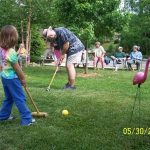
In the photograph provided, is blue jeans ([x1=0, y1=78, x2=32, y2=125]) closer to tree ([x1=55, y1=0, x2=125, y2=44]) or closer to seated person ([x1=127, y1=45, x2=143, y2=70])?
tree ([x1=55, y1=0, x2=125, y2=44])

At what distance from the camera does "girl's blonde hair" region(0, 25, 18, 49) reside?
636cm

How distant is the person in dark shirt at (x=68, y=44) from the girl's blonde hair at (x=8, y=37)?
380 cm

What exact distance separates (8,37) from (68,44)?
438 centimetres

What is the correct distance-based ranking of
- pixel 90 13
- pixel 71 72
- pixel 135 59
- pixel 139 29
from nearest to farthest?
pixel 71 72
pixel 90 13
pixel 135 59
pixel 139 29

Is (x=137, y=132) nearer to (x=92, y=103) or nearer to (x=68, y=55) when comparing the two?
(x=92, y=103)

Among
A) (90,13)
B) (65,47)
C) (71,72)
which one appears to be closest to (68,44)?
(65,47)

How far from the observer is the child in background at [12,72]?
639 cm

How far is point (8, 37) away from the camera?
639 centimetres

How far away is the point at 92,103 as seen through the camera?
862 centimetres

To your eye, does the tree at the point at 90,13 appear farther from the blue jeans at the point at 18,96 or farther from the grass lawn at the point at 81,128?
the blue jeans at the point at 18,96

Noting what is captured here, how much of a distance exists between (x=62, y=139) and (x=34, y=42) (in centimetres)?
2775

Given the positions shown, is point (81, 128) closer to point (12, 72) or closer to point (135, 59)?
point (12, 72)

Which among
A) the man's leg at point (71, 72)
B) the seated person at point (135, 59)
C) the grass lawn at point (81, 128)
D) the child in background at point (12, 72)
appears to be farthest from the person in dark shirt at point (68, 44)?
the seated person at point (135, 59)

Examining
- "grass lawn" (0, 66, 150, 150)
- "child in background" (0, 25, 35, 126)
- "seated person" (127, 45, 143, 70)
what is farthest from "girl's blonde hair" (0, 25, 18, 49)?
"seated person" (127, 45, 143, 70)
